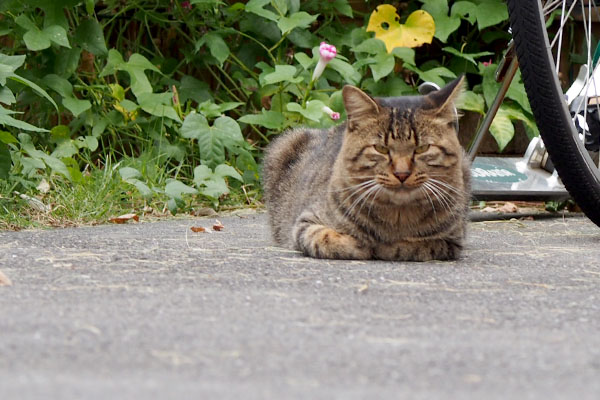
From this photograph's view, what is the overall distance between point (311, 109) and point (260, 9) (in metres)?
0.69

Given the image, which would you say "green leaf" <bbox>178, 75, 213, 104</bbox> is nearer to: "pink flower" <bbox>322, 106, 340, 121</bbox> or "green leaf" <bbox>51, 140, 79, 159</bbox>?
"pink flower" <bbox>322, 106, 340, 121</bbox>

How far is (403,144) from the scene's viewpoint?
261 cm

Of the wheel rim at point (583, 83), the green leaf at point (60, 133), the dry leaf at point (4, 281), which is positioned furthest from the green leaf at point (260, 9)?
the dry leaf at point (4, 281)

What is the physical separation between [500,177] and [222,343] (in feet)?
10.0

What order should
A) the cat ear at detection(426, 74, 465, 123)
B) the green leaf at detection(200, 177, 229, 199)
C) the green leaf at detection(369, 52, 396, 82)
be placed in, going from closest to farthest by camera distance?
the cat ear at detection(426, 74, 465, 123), the green leaf at detection(200, 177, 229, 199), the green leaf at detection(369, 52, 396, 82)

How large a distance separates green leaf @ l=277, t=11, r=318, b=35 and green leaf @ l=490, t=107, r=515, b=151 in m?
1.27

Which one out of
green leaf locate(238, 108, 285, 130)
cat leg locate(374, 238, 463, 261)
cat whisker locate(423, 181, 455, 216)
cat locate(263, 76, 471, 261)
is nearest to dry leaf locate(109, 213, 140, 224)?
green leaf locate(238, 108, 285, 130)

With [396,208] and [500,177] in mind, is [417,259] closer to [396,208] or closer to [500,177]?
[396,208]

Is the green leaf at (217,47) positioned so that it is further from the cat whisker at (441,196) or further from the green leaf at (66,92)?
the cat whisker at (441,196)

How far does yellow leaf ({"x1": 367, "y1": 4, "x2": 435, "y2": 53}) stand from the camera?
17.5ft

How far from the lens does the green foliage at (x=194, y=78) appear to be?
4.39 m

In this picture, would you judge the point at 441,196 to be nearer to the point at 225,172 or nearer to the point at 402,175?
the point at 402,175

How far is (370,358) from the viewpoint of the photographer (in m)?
1.38

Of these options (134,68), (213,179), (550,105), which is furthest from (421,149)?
(134,68)
